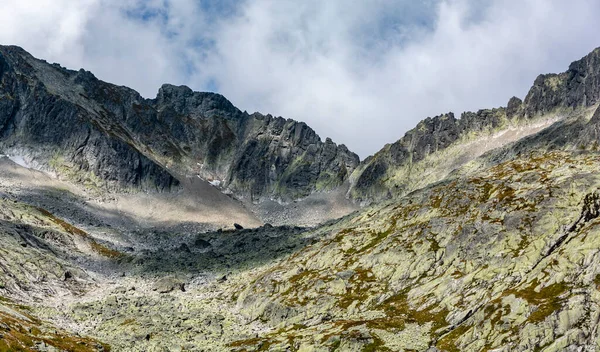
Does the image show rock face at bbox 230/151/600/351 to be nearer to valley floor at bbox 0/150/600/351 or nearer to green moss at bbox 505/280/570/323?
green moss at bbox 505/280/570/323

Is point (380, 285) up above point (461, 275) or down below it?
above

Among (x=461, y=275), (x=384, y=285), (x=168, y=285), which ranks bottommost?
(x=461, y=275)

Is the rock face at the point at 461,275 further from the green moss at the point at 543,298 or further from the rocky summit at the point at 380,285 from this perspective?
the rocky summit at the point at 380,285

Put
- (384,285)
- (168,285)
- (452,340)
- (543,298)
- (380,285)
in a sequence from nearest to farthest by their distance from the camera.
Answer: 1. (543,298)
2. (452,340)
3. (384,285)
4. (380,285)
5. (168,285)

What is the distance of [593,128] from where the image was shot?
18200cm

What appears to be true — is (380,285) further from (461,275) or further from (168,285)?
(168,285)

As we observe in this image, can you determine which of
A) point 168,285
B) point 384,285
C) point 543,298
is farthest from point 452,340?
point 168,285

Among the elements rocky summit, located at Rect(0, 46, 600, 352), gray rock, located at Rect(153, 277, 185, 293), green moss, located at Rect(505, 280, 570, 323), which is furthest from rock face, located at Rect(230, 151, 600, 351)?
gray rock, located at Rect(153, 277, 185, 293)

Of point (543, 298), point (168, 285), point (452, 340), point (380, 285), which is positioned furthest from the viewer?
point (168, 285)

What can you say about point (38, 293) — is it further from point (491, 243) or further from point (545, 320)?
point (545, 320)

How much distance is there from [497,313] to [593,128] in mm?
144904

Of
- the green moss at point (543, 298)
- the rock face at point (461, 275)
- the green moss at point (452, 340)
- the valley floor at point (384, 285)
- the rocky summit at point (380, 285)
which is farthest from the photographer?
the valley floor at point (384, 285)

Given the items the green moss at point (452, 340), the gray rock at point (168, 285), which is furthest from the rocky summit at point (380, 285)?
the gray rock at point (168, 285)

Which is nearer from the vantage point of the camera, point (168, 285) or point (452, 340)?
point (452, 340)
